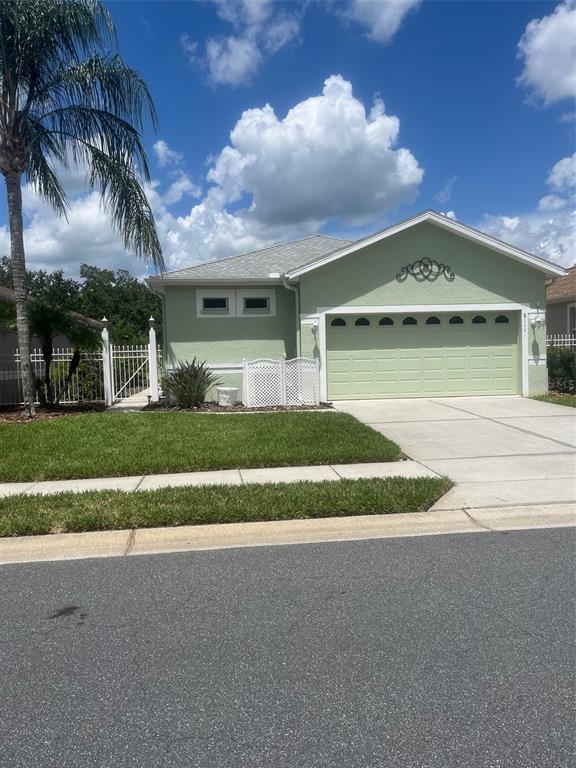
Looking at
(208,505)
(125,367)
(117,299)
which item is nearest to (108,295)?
(117,299)

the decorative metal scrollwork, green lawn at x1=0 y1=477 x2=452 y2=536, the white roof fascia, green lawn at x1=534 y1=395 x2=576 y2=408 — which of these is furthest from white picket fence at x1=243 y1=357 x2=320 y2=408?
green lawn at x1=0 y1=477 x2=452 y2=536

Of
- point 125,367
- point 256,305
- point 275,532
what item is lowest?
point 275,532

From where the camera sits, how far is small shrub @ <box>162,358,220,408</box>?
14.4 metres

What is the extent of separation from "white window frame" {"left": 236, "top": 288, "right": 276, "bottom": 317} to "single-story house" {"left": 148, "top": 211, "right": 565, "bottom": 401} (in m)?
0.03

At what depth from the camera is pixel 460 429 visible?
10.9 meters

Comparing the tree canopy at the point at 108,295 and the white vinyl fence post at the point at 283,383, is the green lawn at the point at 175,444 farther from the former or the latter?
the tree canopy at the point at 108,295

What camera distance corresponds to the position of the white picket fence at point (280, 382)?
570 inches

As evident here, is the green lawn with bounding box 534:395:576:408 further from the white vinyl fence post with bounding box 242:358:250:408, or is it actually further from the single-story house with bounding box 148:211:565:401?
the white vinyl fence post with bounding box 242:358:250:408

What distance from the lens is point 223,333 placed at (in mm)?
15859

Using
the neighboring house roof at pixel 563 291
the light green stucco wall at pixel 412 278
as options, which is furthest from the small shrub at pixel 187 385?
the neighboring house roof at pixel 563 291

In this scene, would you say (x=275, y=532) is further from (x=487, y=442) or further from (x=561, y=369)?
(x=561, y=369)

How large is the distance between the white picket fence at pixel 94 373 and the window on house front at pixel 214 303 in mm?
1611

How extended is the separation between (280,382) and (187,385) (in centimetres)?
228

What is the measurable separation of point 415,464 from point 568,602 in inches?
162
